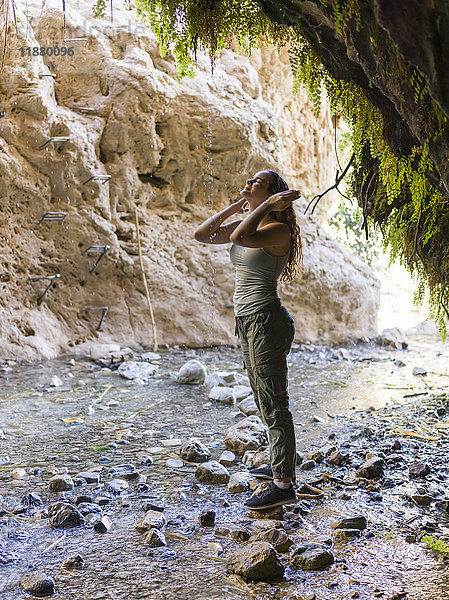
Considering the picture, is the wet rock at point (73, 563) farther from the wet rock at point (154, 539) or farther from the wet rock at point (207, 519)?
the wet rock at point (207, 519)

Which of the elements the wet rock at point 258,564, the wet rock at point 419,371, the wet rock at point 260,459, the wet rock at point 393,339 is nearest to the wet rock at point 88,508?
the wet rock at point 258,564

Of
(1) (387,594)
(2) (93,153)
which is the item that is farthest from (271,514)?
(2) (93,153)

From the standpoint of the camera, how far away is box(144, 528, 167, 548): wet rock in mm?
2525

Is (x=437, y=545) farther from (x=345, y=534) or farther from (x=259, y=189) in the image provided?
(x=259, y=189)

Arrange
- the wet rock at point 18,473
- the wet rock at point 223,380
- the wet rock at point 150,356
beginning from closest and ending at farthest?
the wet rock at point 18,473 → the wet rock at point 223,380 → the wet rock at point 150,356

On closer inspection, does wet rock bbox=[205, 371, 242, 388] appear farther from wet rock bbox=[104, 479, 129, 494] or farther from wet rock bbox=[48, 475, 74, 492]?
wet rock bbox=[48, 475, 74, 492]

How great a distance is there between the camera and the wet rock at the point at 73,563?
7.64ft

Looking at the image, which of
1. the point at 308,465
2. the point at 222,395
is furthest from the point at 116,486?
the point at 222,395

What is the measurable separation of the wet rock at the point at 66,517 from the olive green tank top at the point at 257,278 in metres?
1.31

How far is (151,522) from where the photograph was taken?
272cm

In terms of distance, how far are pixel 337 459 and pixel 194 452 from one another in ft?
3.08

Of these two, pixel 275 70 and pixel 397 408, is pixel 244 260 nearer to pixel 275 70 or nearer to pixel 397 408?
pixel 397 408

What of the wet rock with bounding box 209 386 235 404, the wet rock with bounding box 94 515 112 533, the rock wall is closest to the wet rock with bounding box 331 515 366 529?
the wet rock with bounding box 94 515 112 533

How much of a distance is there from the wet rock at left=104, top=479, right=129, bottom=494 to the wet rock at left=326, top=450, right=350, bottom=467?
1.30 meters
